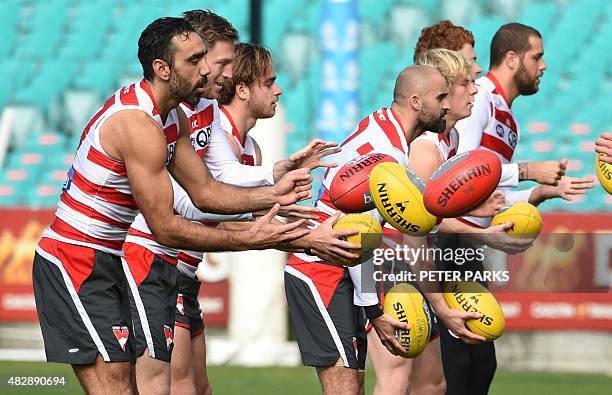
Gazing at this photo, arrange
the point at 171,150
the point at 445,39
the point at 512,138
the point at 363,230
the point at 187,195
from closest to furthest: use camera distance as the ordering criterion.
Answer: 1. the point at 363,230
2. the point at 171,150
3. the point at 187,195
4. the point at 445,39
5. the point at 512,138

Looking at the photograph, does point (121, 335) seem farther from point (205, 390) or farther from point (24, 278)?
point (24, 278)

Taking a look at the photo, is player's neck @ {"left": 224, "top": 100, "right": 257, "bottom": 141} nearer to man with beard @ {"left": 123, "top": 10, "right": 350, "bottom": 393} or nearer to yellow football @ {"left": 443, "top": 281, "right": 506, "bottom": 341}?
man with beard @ {"left": 123, "top": 10, "right": 350, "bottom": 393}

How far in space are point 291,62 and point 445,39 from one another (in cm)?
925

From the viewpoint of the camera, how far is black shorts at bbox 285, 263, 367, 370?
6.31 meters

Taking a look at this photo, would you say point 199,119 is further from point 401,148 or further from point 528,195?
point 528,195

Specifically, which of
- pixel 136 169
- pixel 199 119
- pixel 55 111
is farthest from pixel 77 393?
pixel 55 111

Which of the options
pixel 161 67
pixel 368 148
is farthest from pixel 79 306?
pixel 368 148

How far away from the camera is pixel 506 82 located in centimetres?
780

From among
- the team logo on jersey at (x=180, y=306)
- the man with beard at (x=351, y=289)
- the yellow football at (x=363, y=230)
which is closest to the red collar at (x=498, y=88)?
the man with beard at (x=351, y=289)

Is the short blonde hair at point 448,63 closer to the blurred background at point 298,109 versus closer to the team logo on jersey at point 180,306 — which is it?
the team logo on jersey at point 180,306

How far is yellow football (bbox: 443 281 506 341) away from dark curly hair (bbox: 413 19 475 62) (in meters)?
1.69

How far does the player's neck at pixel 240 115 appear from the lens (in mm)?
6789

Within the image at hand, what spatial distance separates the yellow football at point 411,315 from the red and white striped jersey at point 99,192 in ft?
5.10

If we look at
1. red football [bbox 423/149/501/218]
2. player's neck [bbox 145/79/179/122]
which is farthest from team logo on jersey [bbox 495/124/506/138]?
player's neck [bbox 145/79/179/122]
